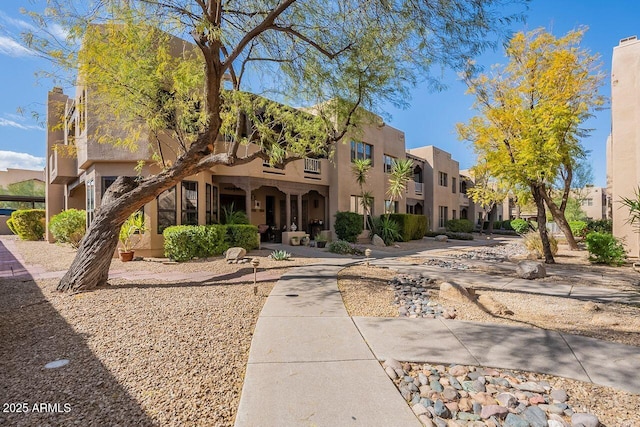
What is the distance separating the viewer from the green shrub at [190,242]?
10.2 m

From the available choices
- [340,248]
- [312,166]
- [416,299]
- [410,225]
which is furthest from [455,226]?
[416,299]

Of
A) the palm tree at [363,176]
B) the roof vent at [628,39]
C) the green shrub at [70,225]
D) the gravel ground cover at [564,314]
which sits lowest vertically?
the gravel ground cover at [564,314]

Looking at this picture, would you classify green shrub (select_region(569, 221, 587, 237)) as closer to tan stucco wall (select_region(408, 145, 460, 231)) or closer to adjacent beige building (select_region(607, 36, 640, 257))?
adjacent beige building (select_region(607, 36, 640, 257))

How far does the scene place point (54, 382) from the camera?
2.85 meters

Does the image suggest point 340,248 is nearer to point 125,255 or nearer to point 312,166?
point 312,166

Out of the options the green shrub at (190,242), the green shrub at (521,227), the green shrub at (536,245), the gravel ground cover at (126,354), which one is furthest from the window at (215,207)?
the green shrub at (521,227)

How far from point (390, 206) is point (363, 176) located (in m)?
3.45

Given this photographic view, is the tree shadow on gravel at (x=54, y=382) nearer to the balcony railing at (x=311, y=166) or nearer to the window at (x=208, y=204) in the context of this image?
the window at (x=208, y=204)

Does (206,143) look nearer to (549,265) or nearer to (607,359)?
(607,359)

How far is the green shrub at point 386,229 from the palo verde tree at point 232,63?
945 cm

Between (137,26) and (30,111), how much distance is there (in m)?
3.67

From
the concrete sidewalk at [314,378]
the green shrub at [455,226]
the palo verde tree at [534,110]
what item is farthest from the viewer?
the green shrub at [455,226]

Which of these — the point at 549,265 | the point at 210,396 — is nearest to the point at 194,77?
the point at 210,396

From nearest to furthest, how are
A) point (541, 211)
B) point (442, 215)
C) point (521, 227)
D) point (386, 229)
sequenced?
point (541, 211) < point (386, 229) < point (442, 215) < point (521, 227)
